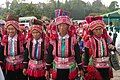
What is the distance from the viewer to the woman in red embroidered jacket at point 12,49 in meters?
8.21

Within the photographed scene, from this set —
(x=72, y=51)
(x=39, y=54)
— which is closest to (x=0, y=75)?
(x=72, y=51)

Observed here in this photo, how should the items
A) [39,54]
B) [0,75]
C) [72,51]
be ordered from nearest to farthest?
[0,75]
[72,51]
[39,54]

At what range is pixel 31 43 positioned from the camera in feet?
25.8

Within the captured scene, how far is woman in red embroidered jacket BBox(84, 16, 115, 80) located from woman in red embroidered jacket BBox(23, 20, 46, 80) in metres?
0.92

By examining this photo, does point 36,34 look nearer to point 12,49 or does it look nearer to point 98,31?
point 12,49

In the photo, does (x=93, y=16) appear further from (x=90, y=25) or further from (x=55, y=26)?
(x=55, y=26)

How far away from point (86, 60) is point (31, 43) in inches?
45.9

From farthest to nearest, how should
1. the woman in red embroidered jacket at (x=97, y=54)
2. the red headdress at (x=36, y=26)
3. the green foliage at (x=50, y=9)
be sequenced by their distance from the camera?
the green foliage at (x=50, y=9)
the red headdress at (x=36, y=26)
the woman in red embroidered jacket at (x=97, y=54)

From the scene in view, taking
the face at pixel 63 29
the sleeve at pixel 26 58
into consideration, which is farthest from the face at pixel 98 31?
the sleeve at pixel 26 58

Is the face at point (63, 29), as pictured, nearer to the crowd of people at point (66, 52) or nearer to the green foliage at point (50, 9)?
the crowd of people at point (66, 52)

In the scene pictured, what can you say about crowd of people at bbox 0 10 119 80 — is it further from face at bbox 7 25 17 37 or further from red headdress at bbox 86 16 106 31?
face at bbox 7 25 17 37

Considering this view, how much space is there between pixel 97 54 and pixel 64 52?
2.06 ft

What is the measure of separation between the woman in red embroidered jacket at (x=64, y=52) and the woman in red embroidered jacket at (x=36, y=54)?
50 cm

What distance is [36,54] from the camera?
779cm
